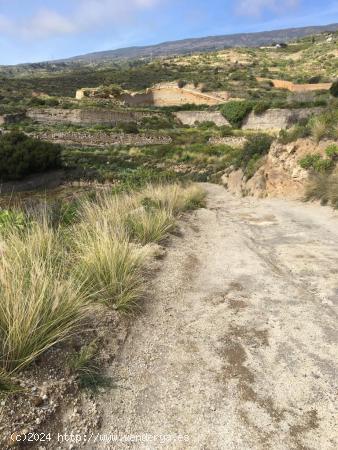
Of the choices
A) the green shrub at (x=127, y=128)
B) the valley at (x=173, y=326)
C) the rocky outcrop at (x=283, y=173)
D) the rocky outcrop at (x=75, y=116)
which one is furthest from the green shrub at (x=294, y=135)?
the rocky outcrop at (x=75, y=116)

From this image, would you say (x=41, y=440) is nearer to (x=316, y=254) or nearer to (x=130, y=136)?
(x=316, y=254)

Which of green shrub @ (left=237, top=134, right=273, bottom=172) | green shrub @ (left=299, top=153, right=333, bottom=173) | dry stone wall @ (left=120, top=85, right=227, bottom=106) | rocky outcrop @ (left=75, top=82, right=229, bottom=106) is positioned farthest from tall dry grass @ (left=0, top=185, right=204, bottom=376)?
dry stone wall @ (left=120, top=85, right=227, bottom=106)

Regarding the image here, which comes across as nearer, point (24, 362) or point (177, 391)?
point (24, 362)

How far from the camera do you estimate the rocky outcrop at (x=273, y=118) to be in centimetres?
3559

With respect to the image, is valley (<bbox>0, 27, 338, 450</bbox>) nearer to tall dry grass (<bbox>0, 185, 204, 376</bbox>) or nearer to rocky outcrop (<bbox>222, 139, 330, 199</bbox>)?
tall dry grass (<bbox>0, 185, 204, 376</bbox>)

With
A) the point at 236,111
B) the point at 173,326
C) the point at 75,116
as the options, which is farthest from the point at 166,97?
the point at 173,326

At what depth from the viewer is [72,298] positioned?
10.5ft

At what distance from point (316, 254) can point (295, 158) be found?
287 inches

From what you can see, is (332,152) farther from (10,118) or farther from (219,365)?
(10,118)

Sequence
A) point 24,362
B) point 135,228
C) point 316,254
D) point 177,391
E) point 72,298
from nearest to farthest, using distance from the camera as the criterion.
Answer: point 24,362
point 177,391
point 72,298
point 316,254
point 135,228

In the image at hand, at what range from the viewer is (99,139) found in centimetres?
3500

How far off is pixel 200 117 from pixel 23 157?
27.4 meters

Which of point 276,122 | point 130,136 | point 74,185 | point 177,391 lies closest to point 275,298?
point 177,391

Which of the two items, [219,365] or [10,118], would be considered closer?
[219,365]
